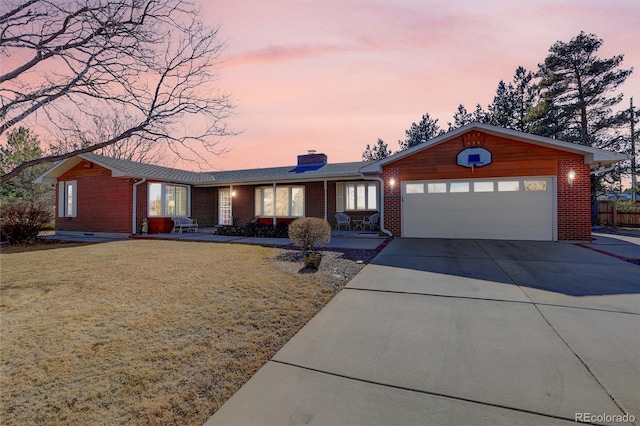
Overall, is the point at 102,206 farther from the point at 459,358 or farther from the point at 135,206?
the point at 459,358

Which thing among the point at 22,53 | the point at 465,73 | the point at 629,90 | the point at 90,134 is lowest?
the point at 90,134

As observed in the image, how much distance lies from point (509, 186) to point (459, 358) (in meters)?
9.68

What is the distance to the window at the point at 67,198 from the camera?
15.6m

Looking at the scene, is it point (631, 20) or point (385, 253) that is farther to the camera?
point (385, 253)

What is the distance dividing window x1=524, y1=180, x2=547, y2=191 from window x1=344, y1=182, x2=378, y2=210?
632cm

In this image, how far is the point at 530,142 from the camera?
33.1ft

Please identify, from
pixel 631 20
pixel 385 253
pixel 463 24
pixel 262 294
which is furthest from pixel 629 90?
pixel 262 294

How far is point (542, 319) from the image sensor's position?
139 inches

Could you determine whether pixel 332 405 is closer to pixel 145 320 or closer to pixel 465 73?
pixel 145 320

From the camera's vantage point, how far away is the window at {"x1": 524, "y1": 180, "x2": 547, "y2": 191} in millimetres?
10094

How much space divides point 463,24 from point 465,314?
23.8ft

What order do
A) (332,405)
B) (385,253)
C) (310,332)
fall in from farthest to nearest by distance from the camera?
(385,253), (310,332), (332,405)

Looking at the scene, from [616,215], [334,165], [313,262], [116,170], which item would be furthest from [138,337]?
[616,215]

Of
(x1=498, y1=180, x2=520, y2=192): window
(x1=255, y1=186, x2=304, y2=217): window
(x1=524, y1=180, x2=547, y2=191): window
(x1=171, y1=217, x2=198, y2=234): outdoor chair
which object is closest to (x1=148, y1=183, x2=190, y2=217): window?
(x1=171, y1=217, x2=198, y2=234): outdoor chair
